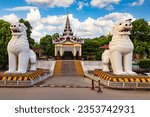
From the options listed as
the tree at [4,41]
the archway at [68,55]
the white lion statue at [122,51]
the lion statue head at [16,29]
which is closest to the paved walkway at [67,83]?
the white lion statue at [122,51]

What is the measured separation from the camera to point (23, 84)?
14656 millimetres

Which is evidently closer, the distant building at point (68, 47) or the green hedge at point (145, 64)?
the green hedge at point (145, 64)

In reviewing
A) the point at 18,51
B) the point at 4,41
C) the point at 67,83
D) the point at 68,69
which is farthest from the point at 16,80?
the point at 4,41

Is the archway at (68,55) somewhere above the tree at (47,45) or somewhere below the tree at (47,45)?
below

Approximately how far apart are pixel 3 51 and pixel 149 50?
1834 cm

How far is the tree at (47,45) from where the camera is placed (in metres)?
60.1

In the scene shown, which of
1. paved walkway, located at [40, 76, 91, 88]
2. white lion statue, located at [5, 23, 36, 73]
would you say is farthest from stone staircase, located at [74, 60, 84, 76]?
white lion statue, located at [5, 23, 36, 73]

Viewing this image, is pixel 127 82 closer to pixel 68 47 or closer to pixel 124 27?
pixel 124 27

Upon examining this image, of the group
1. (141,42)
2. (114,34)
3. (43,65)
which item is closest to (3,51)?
(43,65)

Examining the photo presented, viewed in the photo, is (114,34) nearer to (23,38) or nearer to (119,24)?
(119,24)

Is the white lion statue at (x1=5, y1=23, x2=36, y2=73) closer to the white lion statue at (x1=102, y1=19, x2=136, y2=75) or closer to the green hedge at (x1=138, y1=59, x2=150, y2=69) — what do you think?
the white lion statue at (x1=102, y1=19, x2=136, y2=75)

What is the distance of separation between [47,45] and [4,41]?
30428 millimetres

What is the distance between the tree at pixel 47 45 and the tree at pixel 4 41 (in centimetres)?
2763

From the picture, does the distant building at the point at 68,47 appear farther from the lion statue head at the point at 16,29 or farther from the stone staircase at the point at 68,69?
the lion statue head at the point at 16,29
